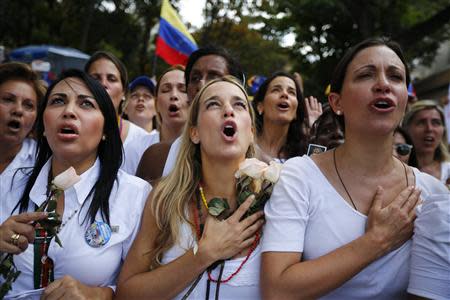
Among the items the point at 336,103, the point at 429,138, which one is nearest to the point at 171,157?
the point at 336,103

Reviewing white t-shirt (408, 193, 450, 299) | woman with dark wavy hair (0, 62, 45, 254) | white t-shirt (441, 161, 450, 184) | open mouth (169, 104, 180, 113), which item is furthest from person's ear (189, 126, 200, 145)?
white t-shirt (441, 161, 450, 184)

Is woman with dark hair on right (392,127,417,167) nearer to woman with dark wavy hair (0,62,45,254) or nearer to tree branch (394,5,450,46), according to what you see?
woman with dark wavy hair (0,62,45,254)

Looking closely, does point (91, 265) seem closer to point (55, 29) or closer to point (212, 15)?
point (212, 15)

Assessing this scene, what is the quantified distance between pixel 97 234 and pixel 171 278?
55 centimetres

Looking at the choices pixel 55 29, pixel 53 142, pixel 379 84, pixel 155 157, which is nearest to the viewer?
pixel 379 84

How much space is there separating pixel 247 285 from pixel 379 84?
1.21 metres

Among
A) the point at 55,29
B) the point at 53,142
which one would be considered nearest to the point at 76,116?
the point at 53,142

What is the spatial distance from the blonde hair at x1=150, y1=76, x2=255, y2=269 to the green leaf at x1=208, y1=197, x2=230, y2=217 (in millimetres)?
166

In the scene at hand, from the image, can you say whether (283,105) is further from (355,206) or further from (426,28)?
(426,28)

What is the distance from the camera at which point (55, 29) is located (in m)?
20.2

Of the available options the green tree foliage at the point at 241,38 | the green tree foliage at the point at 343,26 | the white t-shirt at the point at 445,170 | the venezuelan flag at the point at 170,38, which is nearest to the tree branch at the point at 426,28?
the green tree foliage at the point at 343,26

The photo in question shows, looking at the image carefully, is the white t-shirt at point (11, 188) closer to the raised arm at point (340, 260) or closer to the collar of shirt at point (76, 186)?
the collar of shirt at point (76, 186)

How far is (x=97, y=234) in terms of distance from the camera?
252 cm

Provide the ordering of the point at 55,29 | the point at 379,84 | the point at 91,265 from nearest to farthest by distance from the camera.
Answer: the point at 379,84, the point at 91,265, the point at 55,29
